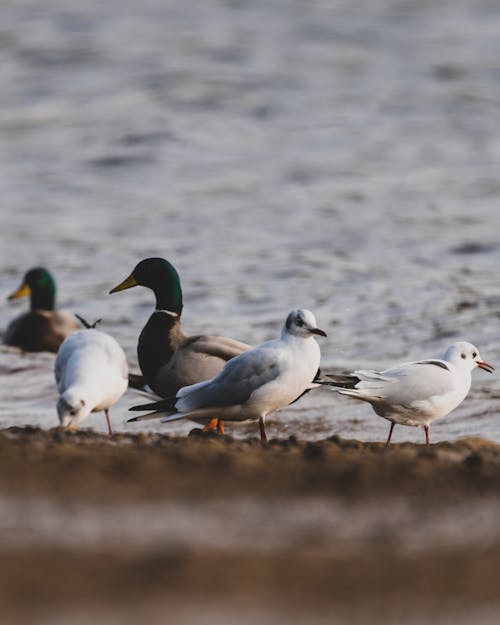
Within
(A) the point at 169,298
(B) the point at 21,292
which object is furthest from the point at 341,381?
(B) the point at 21,292

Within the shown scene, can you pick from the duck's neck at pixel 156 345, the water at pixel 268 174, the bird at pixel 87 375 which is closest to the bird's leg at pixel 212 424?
the bird at pixel 87 375

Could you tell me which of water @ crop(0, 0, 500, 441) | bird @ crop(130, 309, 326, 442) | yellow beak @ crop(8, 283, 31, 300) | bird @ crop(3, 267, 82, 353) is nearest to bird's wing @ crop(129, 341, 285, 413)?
bird @ crop(130, 309, 326, 442)

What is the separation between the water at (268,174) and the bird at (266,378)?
5.30ft

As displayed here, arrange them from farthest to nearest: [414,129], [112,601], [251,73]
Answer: [251,73]
[414,129]
[112,601]

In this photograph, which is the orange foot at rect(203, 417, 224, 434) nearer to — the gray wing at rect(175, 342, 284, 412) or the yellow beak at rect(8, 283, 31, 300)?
the gray wing at rect(175, 342, 284, 412)

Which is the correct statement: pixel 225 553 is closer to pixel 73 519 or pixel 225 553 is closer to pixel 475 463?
pixel 73 519

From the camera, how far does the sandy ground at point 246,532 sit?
12.7ft

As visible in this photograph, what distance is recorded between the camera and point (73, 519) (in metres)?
4.61

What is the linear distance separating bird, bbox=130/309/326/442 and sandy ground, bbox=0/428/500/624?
710mm

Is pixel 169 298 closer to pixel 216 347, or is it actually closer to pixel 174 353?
pixel 174 353

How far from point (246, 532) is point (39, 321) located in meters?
7.39

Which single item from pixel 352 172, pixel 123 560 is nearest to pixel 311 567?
pixel 123 560

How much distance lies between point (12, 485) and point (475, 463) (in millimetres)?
1771

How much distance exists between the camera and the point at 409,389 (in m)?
6.69
